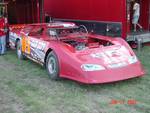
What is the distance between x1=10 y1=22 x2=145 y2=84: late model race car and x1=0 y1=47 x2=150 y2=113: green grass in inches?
8.7

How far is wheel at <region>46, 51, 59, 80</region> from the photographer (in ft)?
24.0

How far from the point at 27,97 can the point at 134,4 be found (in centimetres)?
769

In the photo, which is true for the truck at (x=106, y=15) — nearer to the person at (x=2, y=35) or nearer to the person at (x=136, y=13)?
the person at (x=136, y=13)

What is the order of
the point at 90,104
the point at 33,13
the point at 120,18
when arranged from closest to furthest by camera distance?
1. the point at 90,104
2. the point at 120,18
3. the point at 33,13

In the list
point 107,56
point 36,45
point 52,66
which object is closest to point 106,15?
point 36,45

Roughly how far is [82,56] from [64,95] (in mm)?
980

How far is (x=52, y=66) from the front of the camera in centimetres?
764

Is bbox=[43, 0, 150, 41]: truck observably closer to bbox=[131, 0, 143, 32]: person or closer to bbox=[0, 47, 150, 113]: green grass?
bbox=[131, 0, 143, 32]: person

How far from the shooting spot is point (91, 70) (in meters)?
6.64

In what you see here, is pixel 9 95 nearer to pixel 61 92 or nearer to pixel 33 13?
pixel 61 92

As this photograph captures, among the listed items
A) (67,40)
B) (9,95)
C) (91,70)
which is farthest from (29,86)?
(67,40)
